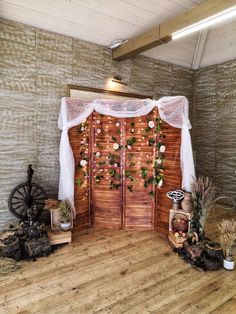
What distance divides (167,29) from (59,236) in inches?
144

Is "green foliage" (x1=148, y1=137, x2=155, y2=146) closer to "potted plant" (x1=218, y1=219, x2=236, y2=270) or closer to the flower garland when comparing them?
the flower garland

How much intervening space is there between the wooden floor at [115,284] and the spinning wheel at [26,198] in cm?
89

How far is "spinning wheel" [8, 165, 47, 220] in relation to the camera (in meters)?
3.71

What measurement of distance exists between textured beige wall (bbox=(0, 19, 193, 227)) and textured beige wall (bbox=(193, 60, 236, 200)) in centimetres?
289

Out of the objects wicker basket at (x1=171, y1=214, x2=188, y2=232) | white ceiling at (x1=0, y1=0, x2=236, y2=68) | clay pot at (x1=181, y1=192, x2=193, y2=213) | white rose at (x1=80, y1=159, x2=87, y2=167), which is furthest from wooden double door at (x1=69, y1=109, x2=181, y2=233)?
white ceiling at (x1=0, y1=0, x2=236, y2=68)

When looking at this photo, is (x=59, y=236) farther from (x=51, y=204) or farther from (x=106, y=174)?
(x=106, y=174)

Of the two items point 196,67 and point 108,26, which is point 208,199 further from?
point 196,67

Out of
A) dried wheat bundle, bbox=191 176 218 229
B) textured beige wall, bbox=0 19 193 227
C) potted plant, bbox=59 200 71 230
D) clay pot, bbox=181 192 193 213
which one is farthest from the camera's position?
textured beige wall, bbox=0 19 193 227

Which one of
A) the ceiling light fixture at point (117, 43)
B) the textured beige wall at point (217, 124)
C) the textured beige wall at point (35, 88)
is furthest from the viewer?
the textured beige wall at point (217, 124)

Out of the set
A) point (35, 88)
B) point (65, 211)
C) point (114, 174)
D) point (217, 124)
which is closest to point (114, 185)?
point (114, 174)

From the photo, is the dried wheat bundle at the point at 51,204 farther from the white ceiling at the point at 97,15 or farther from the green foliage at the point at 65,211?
the white ceiling at the point at 97,15

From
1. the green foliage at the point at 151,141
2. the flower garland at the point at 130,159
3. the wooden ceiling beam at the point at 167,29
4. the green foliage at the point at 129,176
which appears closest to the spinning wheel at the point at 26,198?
the flower garland at the point at 130,159

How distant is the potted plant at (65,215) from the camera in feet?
11.8

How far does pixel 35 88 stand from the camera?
410 centimetres
